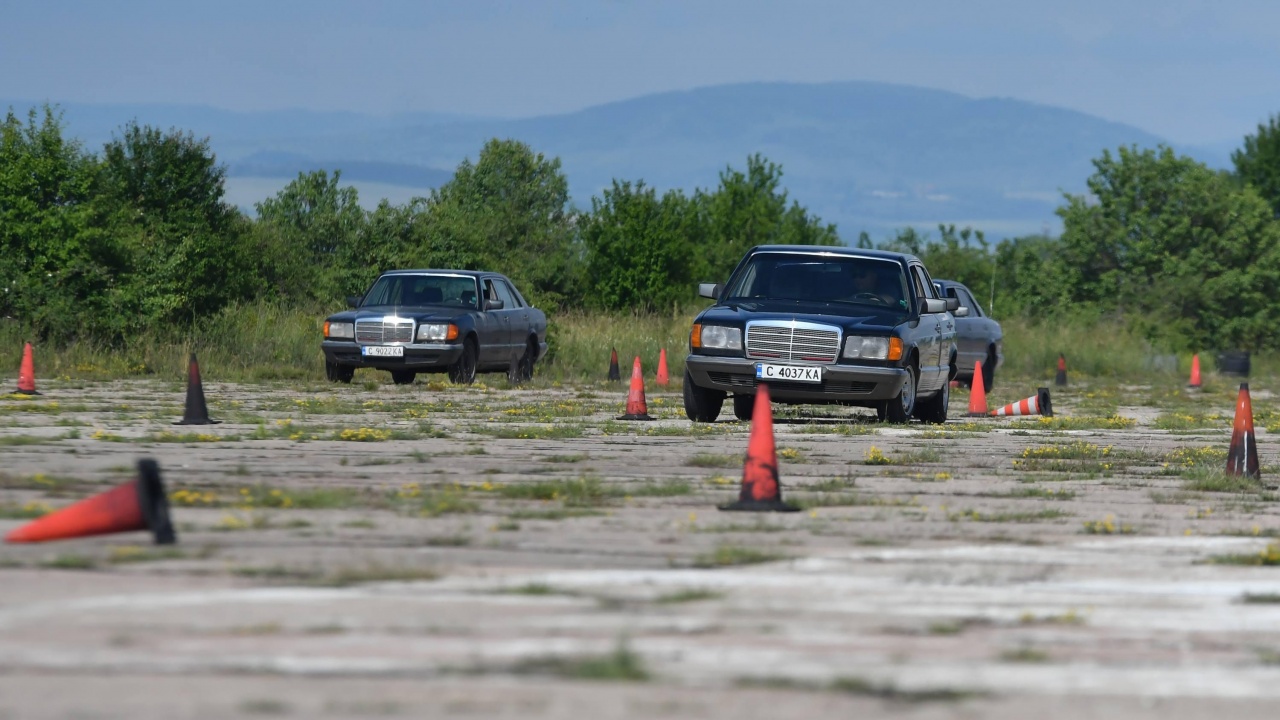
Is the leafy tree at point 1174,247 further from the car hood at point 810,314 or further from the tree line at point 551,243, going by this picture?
the car hood at point 810,314

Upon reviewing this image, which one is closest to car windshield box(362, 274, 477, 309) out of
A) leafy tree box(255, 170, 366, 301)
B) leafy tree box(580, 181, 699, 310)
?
leafy tree box(255, 170, 366, 301)

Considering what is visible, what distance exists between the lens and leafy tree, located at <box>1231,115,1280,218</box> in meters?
95.4

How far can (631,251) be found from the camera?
66.2 m

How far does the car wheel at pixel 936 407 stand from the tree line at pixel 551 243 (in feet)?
43.7

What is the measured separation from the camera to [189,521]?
8031mm

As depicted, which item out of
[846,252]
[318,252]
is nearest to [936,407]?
[846,252]

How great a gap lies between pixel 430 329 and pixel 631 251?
41.7 meters

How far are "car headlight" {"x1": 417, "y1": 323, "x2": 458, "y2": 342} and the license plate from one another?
8.37 m

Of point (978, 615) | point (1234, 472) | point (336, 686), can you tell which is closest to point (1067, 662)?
point (978, 615)

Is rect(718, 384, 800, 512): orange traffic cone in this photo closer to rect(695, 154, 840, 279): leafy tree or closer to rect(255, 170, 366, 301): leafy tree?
rect(255, 170, 366, 301): leafy tree

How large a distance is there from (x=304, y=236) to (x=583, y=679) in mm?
47570

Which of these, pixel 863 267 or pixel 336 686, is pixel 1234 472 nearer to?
pixel 863 267

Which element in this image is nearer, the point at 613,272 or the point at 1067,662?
the point at 1067,662

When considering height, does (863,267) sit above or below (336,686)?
above
